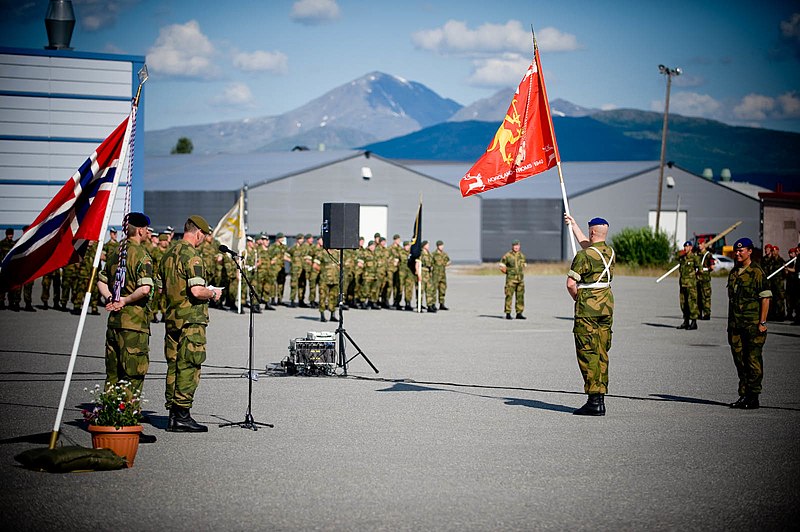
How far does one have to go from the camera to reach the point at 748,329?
39.5 ft

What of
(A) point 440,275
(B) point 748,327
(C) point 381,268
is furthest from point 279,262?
(B) point 748,327

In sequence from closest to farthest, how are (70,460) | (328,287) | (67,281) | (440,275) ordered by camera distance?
(70,460) < (328,287) < (67,281) < (440,275)

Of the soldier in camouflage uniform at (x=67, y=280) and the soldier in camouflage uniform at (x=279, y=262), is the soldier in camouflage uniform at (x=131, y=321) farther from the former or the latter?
the soldier in camouflage uniform at (x=279, y=262)

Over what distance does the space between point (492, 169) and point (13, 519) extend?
23.9ft

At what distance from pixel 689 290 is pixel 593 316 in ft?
41.6

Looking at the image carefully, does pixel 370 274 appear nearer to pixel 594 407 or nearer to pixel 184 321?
pixel 594 407

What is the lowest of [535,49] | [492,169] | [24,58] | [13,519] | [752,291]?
[13,519]

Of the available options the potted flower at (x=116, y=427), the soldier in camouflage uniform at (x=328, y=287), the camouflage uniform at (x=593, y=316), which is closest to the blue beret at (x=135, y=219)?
the potted flower at (x=116, y=427)

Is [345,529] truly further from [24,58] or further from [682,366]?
[24,58]

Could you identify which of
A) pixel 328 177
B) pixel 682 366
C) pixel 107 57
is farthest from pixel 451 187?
pixel 682 366

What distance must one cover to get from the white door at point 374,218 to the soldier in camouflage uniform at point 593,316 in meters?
53.8

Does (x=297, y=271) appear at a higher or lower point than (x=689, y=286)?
higher

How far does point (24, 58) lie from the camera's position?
3488 centimetres

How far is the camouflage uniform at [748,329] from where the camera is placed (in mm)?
11789
